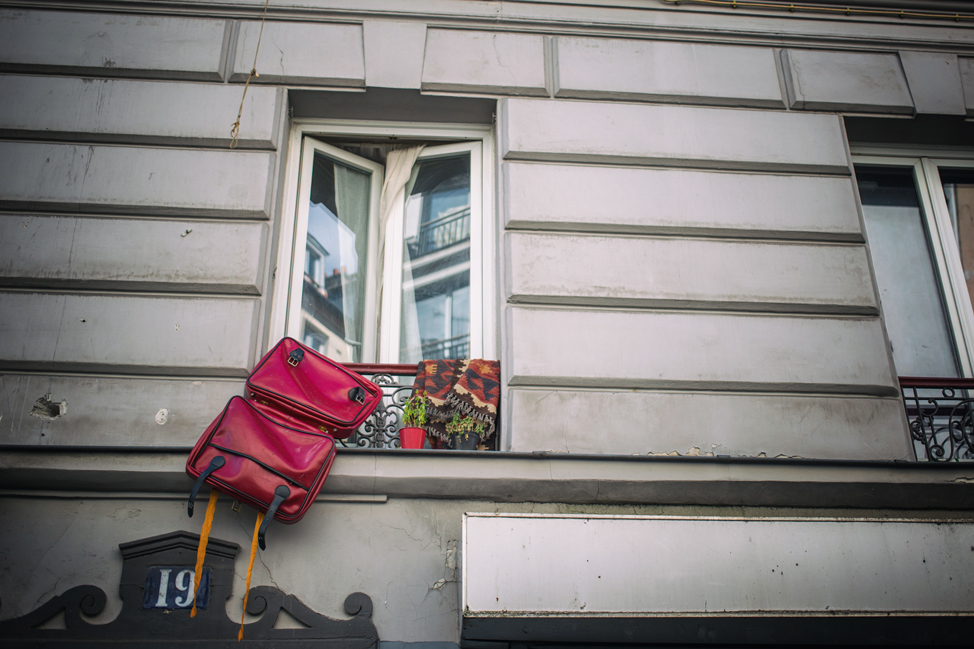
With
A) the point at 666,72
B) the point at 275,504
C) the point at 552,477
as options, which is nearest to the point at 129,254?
the point at 275,504

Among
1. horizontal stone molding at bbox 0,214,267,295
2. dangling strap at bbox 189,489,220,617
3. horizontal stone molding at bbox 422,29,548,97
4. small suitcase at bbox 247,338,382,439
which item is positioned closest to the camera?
dangling strap at bbox 189,489,220,617

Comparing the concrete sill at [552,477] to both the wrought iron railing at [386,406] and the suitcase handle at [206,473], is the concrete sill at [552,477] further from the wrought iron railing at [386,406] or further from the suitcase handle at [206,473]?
the wrought iron railing at [386,406]

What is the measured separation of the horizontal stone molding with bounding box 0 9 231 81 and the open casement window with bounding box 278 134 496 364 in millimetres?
956

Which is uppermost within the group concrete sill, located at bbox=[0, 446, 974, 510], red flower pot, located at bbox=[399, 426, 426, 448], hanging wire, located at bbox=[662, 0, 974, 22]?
hanging wire, located at bbox=[662, 0, 974, 22]

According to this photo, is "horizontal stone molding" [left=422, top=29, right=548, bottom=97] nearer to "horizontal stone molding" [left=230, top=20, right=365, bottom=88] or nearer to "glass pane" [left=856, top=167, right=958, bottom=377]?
"horizontal stone molding" [left=230, top=20, right=365, bottom=88]

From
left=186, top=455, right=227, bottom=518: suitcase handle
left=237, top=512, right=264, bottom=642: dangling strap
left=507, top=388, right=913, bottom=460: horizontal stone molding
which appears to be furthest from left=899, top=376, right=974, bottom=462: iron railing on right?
left=186, top=455, right=227, bottom=518: suitcase handle

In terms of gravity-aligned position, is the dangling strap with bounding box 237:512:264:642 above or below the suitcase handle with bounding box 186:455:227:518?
below

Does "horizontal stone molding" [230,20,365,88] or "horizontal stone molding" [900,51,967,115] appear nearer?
"horizontal stone molding" [230,20,365,88]

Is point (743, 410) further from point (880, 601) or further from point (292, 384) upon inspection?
point (292, 384)

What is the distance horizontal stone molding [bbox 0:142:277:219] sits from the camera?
489 centimetres

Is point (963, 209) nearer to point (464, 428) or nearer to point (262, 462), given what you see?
point (464, 428)

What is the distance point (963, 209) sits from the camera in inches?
235

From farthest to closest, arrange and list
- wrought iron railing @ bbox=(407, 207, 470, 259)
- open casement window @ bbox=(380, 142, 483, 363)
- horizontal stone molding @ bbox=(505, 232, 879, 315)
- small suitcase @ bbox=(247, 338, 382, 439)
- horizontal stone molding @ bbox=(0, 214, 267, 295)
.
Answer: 1. wrought iron railing @ bbox=(407, 207, 470, 259)
2. open casement window @ bbox=(380, 142, 483, 363)
3. horizontal stone molding @ bbox=(505, 232, 879, 315)
4. horizontal stone molding @ bbox=(0, 214, 267, 295)
5. small suitcase @ bbox=(247, 338, 382, 439)

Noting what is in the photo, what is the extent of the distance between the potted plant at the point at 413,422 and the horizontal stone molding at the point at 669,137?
195 cm
